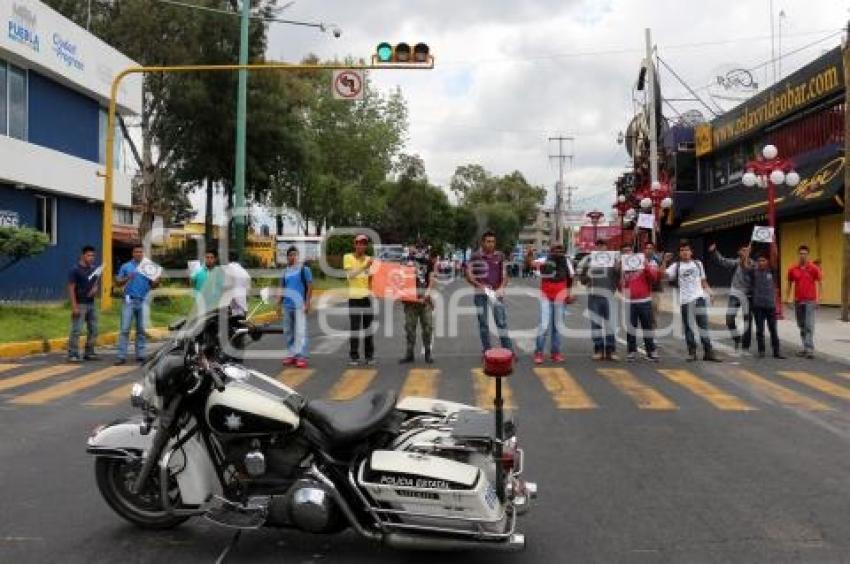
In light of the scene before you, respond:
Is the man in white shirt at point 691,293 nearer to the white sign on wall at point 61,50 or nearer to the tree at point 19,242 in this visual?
the tree at point 19,242

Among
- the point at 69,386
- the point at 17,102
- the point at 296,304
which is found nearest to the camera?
the point at 69,386

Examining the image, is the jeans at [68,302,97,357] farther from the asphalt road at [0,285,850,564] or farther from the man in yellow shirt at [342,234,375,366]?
the man in yellow shirt at [342,234,375,366]

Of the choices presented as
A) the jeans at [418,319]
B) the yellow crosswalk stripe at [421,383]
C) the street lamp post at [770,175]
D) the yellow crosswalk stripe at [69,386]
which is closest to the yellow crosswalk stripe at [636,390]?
the yellow crosswalk stripe at [421,383]

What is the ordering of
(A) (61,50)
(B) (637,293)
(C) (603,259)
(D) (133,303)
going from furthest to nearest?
(A) (61,50) → (C) (603,259) → (B) (637,293) → (D) (133,303)

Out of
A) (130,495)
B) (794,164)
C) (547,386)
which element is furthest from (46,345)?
(794,164)

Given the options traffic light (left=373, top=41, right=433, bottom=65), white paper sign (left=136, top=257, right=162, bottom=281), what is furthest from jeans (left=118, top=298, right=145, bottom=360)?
traffic light (left=373, top=41, right=433, bottom=65)

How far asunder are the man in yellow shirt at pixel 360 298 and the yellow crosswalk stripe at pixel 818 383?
592 cm

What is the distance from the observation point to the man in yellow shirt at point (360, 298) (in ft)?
45.5

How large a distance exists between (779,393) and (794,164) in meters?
19.8

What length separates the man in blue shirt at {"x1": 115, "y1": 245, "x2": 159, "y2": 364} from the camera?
45.9 feet

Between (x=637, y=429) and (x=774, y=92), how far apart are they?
25.5 m

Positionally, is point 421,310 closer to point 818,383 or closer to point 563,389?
point 563,389

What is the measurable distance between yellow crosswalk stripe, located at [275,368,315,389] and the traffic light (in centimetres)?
697

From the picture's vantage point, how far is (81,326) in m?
14.4
